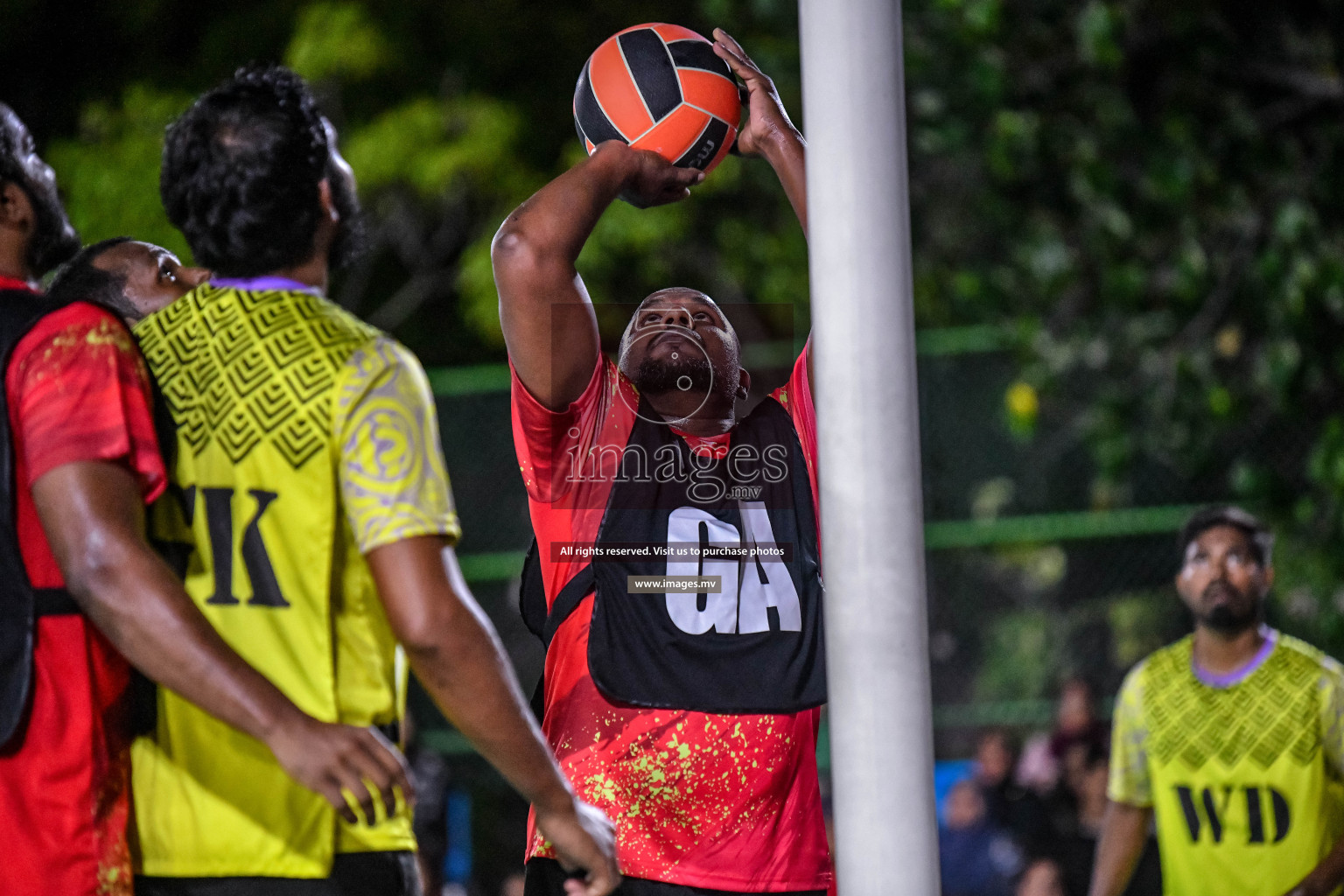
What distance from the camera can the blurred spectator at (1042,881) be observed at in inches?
285

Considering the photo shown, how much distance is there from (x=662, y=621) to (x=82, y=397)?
5.01 ft

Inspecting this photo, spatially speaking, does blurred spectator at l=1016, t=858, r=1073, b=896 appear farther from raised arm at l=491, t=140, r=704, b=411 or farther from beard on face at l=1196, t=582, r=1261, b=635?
raised arm at l=491, t=140, r=704, b=411

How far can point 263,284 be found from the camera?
2527 millimetres

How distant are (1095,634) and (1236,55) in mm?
3518

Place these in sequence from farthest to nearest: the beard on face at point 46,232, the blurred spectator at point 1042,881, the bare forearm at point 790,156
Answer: the blurred spectator at point 1042,881
the bare forearm at point 790,156
the beard on face at point 46,232

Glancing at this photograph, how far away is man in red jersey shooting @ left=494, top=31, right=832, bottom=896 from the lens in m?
3.38

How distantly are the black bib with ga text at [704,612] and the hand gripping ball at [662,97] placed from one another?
0.82m

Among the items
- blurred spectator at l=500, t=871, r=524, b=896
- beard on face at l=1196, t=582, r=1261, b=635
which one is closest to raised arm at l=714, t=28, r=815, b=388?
beard on face at l=1196, t=582, r=1261, b=635

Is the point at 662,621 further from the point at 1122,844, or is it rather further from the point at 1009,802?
the point at 1009,802

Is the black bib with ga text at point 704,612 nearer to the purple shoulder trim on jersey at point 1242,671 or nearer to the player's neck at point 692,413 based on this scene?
the player's neck at point 692,413

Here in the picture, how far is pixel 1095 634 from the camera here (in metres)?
8.91

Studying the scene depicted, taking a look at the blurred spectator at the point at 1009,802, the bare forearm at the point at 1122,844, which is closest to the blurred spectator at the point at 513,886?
the blurred spectator at the point at 1009,802

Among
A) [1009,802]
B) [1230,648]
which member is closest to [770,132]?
[1230,648]

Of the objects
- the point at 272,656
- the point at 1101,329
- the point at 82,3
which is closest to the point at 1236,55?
the point at 1101,329
